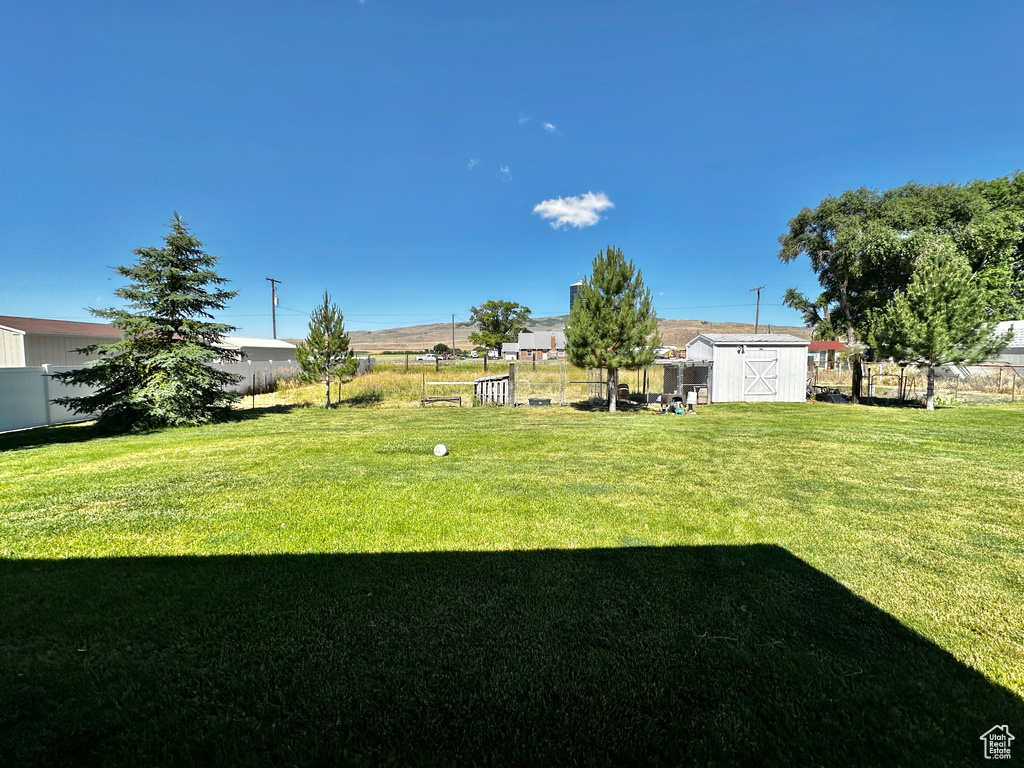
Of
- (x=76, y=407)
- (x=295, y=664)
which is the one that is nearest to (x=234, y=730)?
(x=295, y=664)

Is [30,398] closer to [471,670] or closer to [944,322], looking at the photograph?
[471,670]

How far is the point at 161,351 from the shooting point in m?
12.6

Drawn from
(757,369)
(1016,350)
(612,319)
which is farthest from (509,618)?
(1016,350)

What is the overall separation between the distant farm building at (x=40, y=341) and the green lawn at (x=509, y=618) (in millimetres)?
17065

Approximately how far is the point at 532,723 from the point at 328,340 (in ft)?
54.3

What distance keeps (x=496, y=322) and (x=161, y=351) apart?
47044 mm

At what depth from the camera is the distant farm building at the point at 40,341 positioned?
17109 millimetres

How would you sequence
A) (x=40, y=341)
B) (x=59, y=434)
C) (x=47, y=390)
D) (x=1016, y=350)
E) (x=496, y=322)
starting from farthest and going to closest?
1. (x=496, y=322)
2. (x=1016, y=350)
3. (x=40, y=341)
4. (x=47, y=390)
5. (x=59, y=434)

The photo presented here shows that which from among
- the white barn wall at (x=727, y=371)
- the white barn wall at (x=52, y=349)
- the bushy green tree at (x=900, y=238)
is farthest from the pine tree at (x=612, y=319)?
the white barn wall at (x=52, y=349)

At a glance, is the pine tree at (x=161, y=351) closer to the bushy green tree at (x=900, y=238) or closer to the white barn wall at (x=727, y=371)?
the white barn wall at (x=727, y=371)

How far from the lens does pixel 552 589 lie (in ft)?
10.7

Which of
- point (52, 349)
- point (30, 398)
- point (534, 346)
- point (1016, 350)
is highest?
point (534, 346)

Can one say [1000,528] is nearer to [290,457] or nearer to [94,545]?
[94,545]
